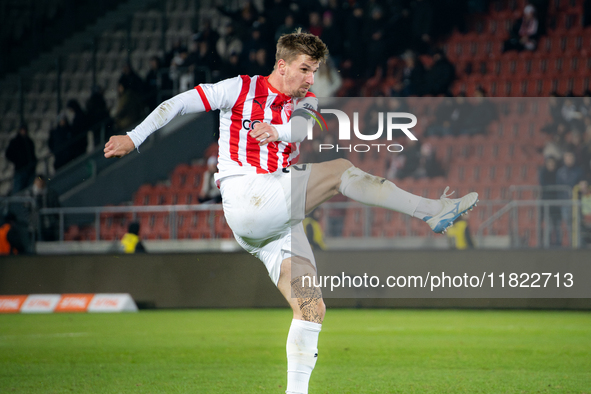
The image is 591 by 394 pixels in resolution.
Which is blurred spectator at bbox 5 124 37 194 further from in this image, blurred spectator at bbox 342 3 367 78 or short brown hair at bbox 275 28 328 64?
short brown hair at bbox 275 28 328 64

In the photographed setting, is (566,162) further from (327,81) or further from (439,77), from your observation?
(327,81)

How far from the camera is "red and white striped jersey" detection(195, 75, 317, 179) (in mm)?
4105

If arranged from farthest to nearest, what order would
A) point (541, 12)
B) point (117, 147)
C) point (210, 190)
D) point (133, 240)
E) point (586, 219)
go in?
point (541, 12) < point (210, 190) < point (133, 240) < point (586, 219) < point (117, 147)

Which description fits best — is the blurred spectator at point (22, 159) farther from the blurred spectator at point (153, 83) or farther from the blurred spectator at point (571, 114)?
the blurred spectator at point (571, 114)

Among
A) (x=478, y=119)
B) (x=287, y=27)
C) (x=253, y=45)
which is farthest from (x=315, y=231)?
(x=287, y=27)

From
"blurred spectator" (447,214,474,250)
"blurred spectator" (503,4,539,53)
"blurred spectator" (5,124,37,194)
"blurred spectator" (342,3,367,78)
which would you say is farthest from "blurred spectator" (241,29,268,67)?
"blurred spectator" (447,214,474,250)

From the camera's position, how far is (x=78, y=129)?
14.8 meters

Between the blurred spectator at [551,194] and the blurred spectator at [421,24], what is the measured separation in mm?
4543

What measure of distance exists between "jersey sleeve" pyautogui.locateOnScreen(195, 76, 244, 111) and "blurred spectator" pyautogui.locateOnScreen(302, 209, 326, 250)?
672 cm

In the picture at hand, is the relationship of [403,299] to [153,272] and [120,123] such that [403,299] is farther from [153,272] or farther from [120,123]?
[120,123]

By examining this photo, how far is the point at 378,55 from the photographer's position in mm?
14078

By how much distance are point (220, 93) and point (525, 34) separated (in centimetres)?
1161

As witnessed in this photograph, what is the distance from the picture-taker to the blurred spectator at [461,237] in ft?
34.3

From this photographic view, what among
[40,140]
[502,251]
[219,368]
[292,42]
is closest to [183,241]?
[502,251]
